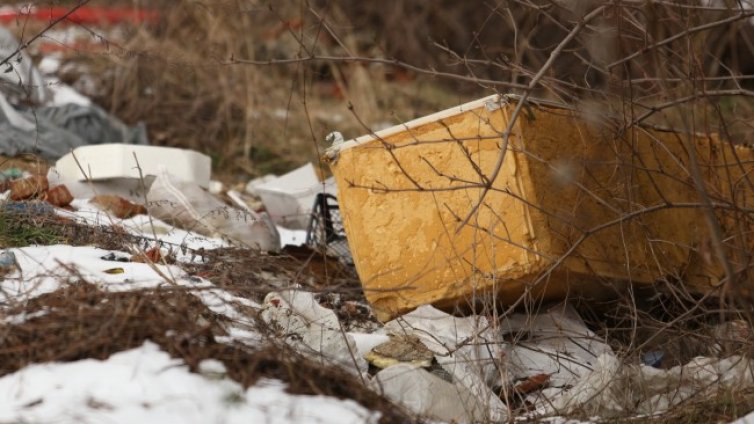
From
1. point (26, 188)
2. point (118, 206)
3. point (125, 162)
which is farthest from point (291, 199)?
point (26, 188)

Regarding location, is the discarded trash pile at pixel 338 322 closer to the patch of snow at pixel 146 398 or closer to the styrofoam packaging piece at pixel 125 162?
the patch of snow at pixel 146 398

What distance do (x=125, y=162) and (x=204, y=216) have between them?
85cm

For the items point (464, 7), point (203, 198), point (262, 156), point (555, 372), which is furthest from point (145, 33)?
point (555, 372)

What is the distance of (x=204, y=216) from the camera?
5.23m

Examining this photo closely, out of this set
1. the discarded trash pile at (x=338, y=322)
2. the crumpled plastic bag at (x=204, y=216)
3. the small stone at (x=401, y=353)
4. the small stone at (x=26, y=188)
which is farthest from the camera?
the crumpled plastic bag at (x=204, y=216)

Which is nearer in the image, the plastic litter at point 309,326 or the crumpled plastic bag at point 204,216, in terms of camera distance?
the plastic litter at point 309,326

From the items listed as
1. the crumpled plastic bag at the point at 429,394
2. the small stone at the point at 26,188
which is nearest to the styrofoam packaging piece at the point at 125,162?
the small stone at the point at 26,188

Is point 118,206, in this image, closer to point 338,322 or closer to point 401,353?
point 338,322

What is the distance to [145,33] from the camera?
8.70 metres

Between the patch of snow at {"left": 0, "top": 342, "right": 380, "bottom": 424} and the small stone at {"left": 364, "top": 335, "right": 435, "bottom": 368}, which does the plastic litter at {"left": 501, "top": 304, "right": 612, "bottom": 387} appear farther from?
the patch of snow at {"left": 0, "top": 342, "right": 380, "bottom": 424}

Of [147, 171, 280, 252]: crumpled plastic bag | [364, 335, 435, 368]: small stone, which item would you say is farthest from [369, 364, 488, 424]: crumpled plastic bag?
[147, 171, 280, 252]: crumpled plastic bag

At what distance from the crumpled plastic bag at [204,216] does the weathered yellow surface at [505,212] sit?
1.02 m

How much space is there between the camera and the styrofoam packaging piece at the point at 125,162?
584 cm

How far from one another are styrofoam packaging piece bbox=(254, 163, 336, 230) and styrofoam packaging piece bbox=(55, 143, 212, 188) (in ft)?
1.37
